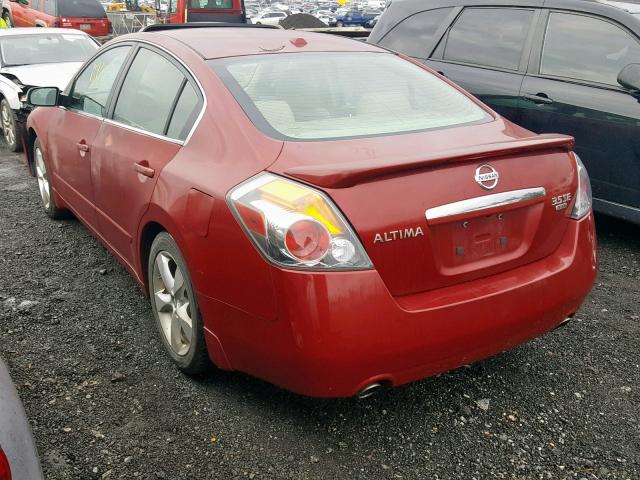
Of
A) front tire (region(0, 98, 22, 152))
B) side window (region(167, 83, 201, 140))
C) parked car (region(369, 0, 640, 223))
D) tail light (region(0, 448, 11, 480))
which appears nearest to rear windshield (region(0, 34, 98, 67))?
front tire (region(0, 98, 22, 152))

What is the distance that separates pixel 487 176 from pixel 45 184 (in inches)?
157

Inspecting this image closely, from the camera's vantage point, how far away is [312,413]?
2730mm

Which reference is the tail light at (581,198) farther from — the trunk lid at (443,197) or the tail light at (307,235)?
the tail light at (307,235)

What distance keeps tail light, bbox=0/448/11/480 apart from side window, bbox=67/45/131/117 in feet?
8.53

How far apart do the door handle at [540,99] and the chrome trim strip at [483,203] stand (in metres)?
2.54

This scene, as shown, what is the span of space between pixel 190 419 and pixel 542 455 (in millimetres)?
1410

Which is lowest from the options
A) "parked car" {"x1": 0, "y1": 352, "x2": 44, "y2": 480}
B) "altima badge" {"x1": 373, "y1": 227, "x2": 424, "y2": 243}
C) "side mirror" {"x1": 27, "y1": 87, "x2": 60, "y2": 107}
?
"parked car" {"x1": 0, "y1": 352, "x2": 44, "y2": 480}

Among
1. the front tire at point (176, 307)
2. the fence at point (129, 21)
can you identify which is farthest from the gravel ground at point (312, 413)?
the fence at point (129, 21)

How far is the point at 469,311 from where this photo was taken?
2.31 meters

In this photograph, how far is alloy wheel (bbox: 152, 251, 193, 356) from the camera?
282cm

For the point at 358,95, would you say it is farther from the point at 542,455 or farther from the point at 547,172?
the point at 542,455

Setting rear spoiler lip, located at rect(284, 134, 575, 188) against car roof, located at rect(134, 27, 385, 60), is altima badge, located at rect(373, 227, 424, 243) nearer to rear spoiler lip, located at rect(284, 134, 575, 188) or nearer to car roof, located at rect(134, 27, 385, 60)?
rear spoiler lip, located at rect(284, 134, 575, 188)

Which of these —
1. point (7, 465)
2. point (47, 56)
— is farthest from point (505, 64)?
point (47, 56)

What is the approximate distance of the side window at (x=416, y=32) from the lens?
5.76m
